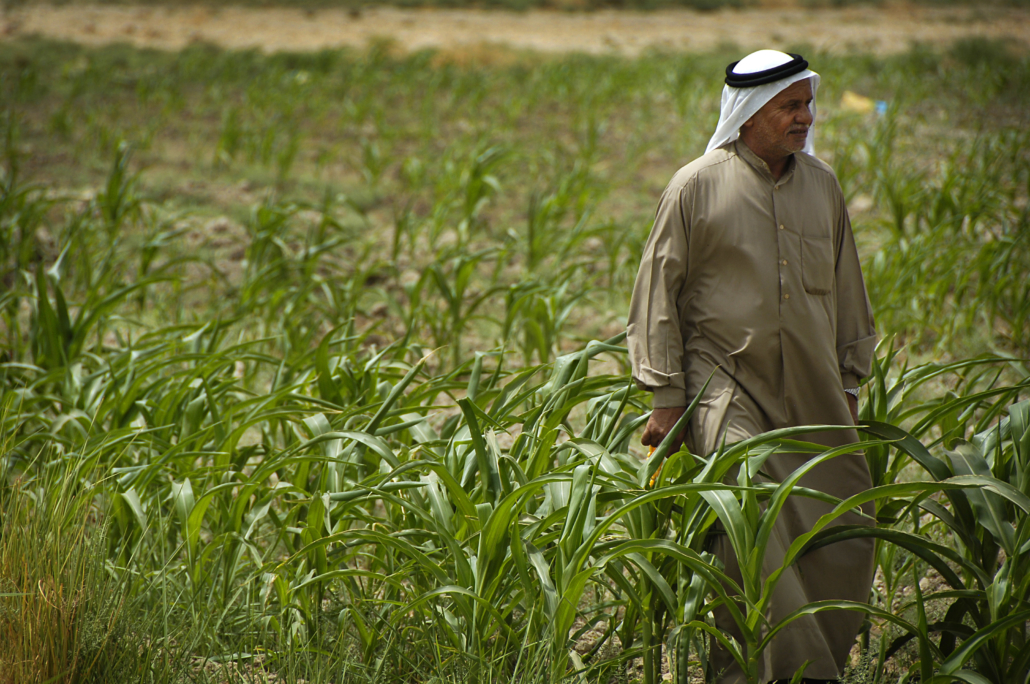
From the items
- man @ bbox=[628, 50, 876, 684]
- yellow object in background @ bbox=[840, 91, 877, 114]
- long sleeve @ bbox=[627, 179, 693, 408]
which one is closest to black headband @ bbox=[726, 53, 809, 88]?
man @ bbox=[628, 50, 876, 684]

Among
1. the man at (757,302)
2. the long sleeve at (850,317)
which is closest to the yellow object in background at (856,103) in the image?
the long sleeve at (850,317)

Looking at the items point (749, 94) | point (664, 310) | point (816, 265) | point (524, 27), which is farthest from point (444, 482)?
point (524, 27)

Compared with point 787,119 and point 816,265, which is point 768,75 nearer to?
point 787,119

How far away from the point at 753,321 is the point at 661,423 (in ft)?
0.98

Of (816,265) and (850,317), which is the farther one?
(850,317)

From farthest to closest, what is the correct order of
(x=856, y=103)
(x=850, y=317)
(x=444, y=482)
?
(x=856, y=103), (x=850, y=317), (x=444, y=482)

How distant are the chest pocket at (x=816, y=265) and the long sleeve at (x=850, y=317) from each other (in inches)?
4.7

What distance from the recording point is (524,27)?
A: 88.9ft

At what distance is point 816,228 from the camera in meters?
1.81

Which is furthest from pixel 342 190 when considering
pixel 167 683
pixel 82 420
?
pixel 167 683

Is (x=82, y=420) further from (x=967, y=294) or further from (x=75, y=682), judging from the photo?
(x=967, y=294)

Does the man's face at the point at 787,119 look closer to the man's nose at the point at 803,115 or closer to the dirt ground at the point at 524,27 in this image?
the man's nose at the point at 803,115

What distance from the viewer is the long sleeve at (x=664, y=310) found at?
1.77 metres

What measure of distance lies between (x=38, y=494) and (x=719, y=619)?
5.13ft
